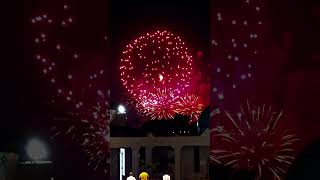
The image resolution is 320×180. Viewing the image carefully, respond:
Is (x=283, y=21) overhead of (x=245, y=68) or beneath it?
overhead

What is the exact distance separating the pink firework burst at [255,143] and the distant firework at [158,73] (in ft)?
1.59

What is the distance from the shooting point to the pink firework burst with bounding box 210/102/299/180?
3982mm

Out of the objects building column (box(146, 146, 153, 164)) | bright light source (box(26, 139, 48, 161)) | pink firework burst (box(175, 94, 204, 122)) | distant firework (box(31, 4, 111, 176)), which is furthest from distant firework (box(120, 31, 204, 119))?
bright light source (box(26, 139, 48, 161))

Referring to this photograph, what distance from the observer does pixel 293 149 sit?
398 centimetres

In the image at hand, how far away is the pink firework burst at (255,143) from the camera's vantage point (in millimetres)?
3982

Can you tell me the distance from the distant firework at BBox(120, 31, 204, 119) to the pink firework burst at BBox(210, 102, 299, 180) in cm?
48

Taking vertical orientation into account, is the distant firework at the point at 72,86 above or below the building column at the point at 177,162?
above

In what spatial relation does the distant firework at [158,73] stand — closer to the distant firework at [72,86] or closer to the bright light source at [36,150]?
the distant firework at [72,86]

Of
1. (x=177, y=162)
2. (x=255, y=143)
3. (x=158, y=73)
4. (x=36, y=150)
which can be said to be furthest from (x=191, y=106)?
(x=36, y=150)

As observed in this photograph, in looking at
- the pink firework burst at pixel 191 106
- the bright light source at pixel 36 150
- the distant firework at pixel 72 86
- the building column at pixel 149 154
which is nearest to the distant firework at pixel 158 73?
the pink firework burst at pixel 191 106

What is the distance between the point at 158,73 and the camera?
14.6 feet

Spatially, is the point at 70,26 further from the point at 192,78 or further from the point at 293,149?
the point at 293,149

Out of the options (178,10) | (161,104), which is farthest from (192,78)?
(178,10)

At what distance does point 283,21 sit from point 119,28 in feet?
4.88
